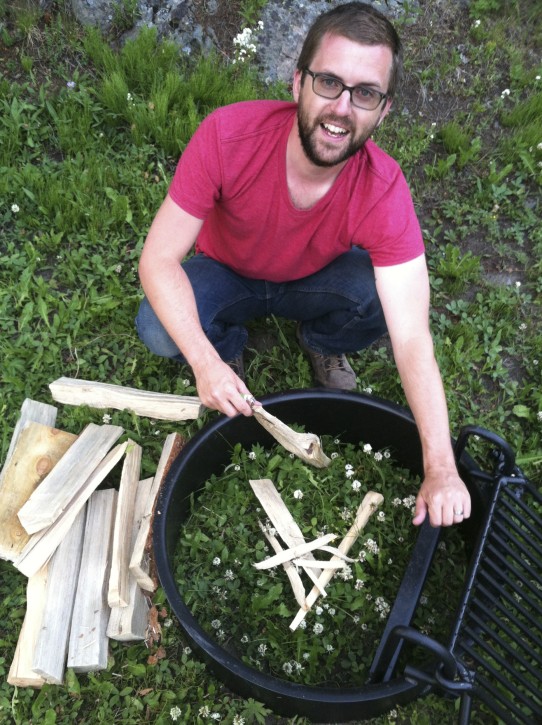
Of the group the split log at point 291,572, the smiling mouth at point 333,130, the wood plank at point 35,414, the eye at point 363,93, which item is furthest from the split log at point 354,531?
the eye at point 363,93

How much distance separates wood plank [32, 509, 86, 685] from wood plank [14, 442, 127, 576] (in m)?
0.07

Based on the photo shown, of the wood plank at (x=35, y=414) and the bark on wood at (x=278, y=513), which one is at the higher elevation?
the wood plank at (x=35, y=414)

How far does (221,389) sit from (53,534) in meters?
0.84

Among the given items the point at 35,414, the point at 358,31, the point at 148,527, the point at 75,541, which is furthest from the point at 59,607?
the point at 358,31

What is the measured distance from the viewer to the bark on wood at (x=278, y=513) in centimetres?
246

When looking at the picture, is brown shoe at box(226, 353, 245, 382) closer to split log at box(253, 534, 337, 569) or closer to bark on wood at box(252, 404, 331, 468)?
bark on wood at box(252, 404, 331, 468)

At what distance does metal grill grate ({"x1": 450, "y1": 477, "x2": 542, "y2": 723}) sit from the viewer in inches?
76.7

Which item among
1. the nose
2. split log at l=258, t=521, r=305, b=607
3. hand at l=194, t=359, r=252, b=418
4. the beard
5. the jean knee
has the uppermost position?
the nose

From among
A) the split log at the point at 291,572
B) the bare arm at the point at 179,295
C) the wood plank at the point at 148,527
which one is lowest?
the split log at the point at 291,572

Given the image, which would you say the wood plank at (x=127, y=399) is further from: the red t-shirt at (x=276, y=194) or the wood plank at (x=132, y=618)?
the red t-shirt at (x=276, y=194)

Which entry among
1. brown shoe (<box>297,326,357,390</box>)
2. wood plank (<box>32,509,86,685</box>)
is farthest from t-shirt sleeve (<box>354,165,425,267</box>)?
wood plank (<box>32,509,86,685</box>)

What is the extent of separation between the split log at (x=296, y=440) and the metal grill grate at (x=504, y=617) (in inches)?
27.8

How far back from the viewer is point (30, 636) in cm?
213

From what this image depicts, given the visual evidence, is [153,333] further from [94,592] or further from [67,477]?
[94,592]
